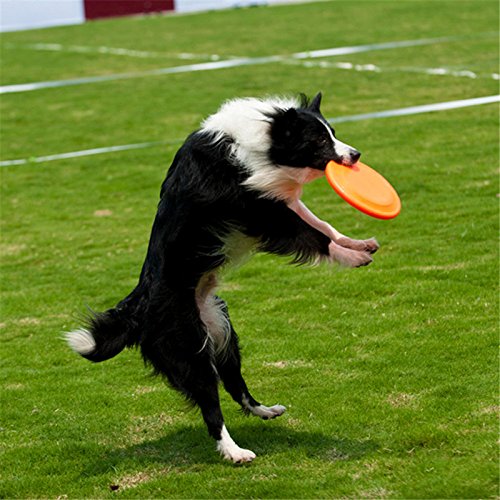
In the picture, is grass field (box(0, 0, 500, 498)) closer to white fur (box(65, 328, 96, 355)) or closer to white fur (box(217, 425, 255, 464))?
white fur (box(217, 425, 255, 464))

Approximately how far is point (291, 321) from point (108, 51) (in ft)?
59.7

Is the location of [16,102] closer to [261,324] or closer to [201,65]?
[201,65]

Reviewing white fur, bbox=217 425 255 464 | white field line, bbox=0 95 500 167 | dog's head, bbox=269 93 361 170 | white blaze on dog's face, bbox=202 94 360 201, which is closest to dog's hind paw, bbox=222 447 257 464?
white fur, bbox=217 425 255 464

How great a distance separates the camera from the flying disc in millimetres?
5324

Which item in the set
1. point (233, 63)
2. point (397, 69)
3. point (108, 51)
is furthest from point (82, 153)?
point (108, 51)

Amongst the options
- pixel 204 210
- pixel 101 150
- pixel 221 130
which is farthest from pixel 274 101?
pixel 101 150

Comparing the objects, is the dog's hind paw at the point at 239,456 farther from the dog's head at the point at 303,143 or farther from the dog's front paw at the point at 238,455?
the dog's head at the point at 303,143

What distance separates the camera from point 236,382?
5.90 m

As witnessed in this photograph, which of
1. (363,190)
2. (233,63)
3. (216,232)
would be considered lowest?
(233,63)

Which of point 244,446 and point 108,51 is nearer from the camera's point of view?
point 244,446

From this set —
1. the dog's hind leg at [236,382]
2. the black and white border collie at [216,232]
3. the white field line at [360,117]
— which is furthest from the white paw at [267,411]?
the white field line at [360,117]

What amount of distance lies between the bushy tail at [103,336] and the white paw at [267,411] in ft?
2.78

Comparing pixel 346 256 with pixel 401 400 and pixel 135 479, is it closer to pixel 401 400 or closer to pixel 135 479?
pixel 401 400

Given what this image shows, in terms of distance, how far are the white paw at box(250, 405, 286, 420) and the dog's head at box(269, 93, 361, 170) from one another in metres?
1.50
